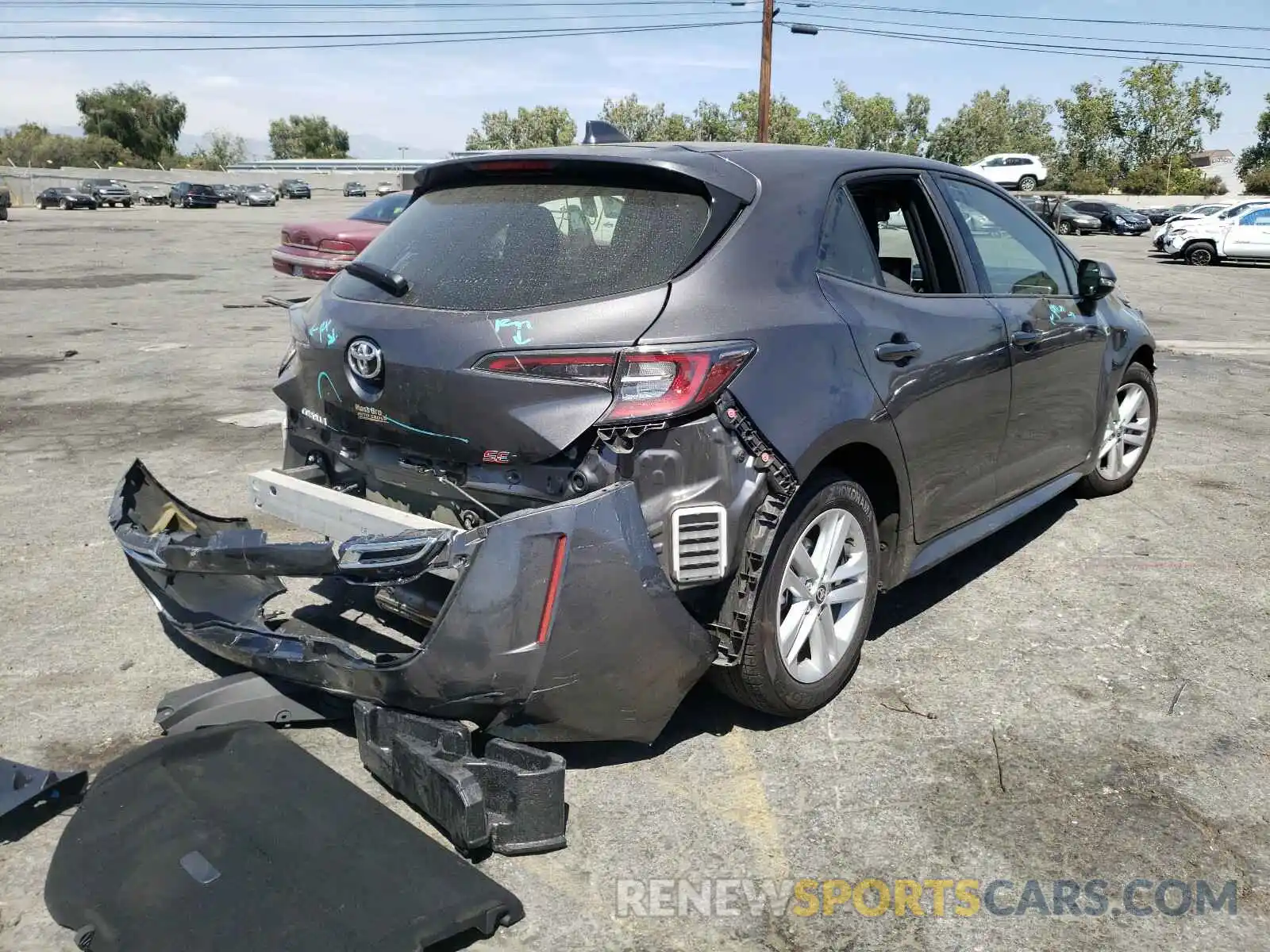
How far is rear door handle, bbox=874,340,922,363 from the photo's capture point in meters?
3.53

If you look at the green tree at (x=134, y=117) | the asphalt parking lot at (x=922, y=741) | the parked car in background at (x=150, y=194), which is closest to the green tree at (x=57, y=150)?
the green tree at (x=134, y=117)

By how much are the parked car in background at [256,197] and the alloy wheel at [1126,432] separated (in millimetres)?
65411

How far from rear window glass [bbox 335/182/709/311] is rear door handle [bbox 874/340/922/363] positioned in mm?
785

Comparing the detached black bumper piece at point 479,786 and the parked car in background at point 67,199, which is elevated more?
the parked car in background at point 67,199

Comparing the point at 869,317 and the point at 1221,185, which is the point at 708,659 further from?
the point at 1221,185

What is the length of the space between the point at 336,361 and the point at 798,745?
1909 millimetres

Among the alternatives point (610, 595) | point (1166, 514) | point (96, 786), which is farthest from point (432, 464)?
point (1166, 514)

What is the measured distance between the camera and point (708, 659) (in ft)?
10.1

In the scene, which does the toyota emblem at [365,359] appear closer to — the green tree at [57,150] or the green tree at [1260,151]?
the green tree at [1260,151]

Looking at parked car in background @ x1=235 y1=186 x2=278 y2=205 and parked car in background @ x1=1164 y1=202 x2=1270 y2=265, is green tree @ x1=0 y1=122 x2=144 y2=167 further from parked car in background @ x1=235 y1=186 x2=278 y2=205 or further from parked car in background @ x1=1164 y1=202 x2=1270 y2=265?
parked car in background @ x1=1164 y1=202 x2=1270 y2=265

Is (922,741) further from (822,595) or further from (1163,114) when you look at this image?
(1163,114)

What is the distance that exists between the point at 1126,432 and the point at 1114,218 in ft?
140

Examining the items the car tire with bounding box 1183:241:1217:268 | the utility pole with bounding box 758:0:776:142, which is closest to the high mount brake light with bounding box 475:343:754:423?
the car tire with bounding box 1183:241:1217:268

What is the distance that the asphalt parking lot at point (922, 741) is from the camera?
8.51 ft
